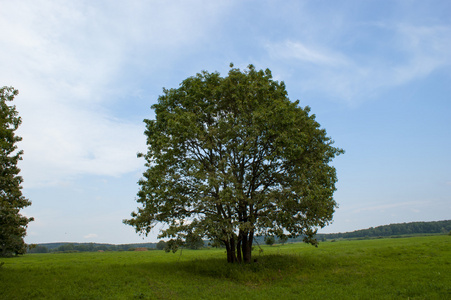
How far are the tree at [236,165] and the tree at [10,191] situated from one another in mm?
9759

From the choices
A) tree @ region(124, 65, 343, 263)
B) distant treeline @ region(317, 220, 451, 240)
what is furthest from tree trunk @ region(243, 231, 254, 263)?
distant treeline @ region(317, 220, 451, 240)

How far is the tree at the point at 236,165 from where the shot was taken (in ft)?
75.5

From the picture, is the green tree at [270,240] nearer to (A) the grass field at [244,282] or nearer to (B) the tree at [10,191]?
(A) the grass field at [244,282]

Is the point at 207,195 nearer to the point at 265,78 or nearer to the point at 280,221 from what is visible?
the point at 280,221

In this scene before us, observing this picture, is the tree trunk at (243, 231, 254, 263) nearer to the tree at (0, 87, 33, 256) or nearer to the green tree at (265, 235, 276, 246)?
the green tree at (265, 235, 276, 246)

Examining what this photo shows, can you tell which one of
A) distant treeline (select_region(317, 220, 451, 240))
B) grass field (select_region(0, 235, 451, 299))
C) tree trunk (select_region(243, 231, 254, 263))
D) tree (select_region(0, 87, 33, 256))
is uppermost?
tree (select_region(0, 87, 33, 256))

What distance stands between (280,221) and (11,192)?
23.6m

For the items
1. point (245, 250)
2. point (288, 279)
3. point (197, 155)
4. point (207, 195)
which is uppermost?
point (197, 155)

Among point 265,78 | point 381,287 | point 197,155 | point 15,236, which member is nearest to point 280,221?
point 381,287

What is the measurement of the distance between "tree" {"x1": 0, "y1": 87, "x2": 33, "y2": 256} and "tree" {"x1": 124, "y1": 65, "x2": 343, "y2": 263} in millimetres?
9759

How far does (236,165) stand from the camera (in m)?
26.4

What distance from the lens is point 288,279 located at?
21906 millimetres

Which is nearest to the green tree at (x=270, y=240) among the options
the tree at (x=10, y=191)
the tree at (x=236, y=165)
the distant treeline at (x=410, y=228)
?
the tree at (x=236, y=165)

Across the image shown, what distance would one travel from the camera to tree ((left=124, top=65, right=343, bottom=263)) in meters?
23.0
